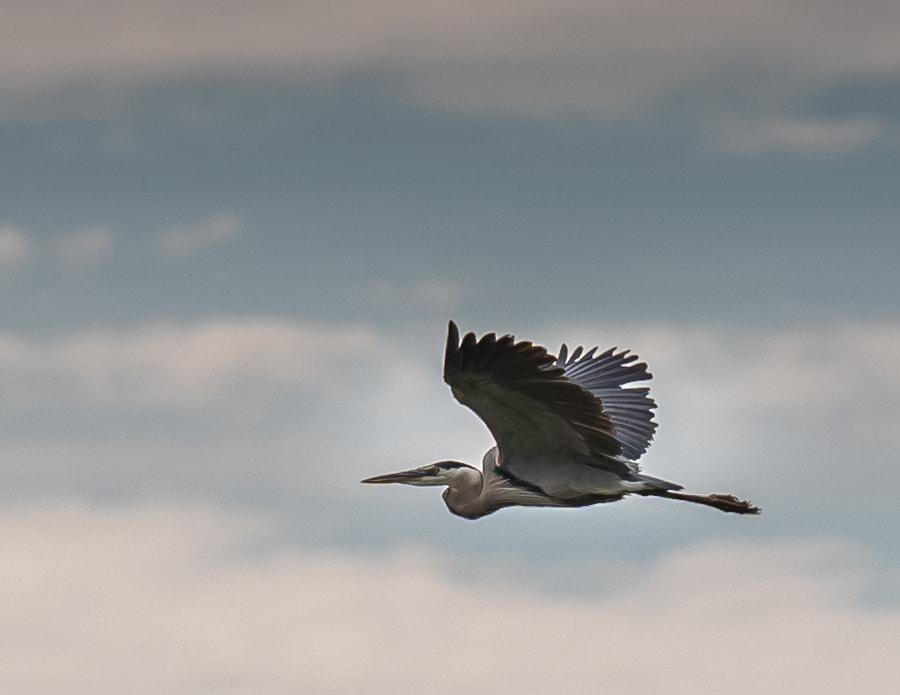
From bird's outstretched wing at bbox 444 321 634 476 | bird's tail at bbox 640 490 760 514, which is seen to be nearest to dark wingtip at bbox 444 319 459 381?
bird's outstretched wing at bbox 444 321 634 476

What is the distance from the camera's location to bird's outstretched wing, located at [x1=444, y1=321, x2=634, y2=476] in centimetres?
1180

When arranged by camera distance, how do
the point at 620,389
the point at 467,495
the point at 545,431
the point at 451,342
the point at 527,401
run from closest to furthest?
the point at 451,342, the point at 527,401, the point at 545,431, the point at 467,495, the point at 620,389

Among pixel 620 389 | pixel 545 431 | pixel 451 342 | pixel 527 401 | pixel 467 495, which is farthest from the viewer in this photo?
pixel 620 389

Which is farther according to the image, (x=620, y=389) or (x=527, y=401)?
(x=620, y=389)

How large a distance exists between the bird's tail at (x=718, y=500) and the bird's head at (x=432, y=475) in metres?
→ 2.12

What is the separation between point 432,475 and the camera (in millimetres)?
15266

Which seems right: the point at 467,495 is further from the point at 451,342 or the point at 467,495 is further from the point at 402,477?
the point at 451,342

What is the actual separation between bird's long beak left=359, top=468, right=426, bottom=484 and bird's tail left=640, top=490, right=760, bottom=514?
268 centimetres

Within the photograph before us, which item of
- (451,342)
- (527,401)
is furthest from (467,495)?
(451,342)

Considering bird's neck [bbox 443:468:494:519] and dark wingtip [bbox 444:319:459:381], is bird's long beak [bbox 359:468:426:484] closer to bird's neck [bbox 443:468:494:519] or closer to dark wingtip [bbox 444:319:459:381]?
bird's neck [bbox 443:468:494:519]

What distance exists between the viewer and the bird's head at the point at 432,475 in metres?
15.0

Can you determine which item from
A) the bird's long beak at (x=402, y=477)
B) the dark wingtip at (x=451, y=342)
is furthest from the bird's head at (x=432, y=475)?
the dark wingtip at (x=451, y=342)

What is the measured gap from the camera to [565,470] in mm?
13789

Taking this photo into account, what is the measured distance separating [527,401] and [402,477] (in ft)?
10.7
